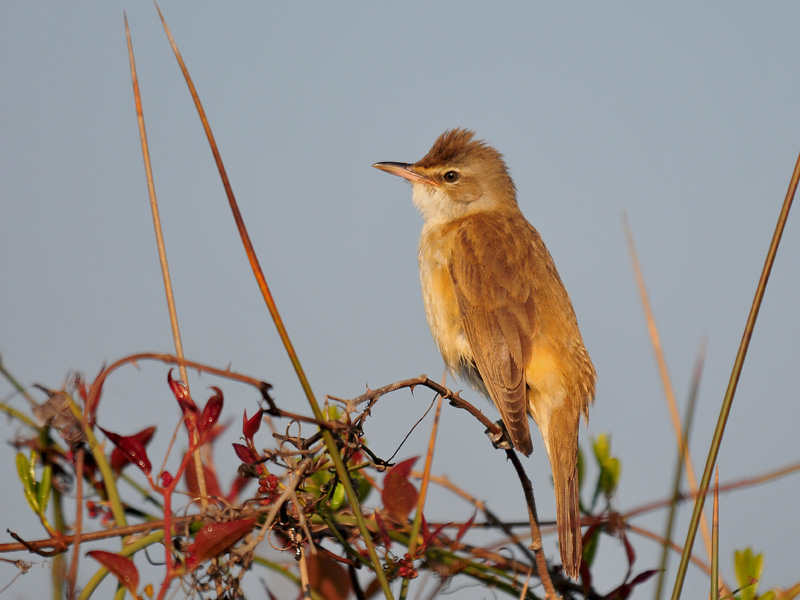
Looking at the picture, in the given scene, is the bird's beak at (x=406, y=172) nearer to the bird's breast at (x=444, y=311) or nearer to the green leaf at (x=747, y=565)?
the bird's breast at (x=444, y=311)

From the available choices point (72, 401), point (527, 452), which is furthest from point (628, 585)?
point (72, 401)

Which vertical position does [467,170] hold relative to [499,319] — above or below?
above

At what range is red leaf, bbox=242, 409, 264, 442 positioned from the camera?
1661mm

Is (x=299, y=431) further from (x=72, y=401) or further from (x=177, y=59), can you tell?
(x=177, y=59)

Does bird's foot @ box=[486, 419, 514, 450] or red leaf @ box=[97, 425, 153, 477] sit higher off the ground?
bird's foot @ box=[486, 419, 514, 450]

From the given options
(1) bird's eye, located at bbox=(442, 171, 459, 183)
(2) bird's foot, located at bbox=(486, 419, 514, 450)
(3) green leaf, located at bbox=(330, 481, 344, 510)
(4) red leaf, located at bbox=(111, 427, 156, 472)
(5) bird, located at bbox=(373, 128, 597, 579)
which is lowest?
(3) green leaf, located at bbox=(330, 481, 344, 510)

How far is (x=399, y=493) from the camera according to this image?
1.96m

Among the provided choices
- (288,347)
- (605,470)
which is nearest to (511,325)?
(605,470)

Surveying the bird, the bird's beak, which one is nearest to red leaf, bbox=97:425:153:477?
the bird

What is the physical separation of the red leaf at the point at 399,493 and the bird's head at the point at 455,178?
2.64 metres

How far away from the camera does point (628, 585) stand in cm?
216

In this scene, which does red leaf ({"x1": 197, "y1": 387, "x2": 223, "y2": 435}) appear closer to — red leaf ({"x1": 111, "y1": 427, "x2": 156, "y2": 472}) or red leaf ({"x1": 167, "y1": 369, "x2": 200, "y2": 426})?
red leaf ({"x1": 167, "y1": 369, "x2": 200, "y2": 426})

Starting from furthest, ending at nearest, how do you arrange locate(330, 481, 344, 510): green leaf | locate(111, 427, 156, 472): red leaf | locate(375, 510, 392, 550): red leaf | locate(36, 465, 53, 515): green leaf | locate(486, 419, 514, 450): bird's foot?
locate(486, 419, 514, 450): bird's foot → locate(330, 481, 344, 510): green leaf → locate(111, 427, 156, 472): red leaf → locate(375, 510, 392, 550): red leaf → locate(36, 465, 53, 515): green leaf

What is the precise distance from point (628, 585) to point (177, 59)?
174 centimetres
